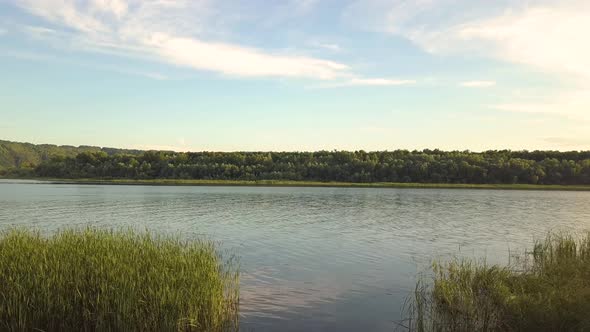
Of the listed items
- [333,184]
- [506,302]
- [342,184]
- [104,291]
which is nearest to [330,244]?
[506,302]

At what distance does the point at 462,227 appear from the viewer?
3703cm

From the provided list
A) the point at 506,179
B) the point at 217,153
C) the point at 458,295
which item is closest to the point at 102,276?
the point at 458,295

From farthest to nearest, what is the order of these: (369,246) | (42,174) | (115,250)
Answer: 1. (42,174)
2. (369,246)
3. (115,250)

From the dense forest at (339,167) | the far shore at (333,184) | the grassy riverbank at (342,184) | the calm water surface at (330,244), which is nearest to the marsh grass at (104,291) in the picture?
the calm water surface at (330,244)

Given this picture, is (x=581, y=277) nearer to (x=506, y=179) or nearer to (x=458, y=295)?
(x=458, y=295)

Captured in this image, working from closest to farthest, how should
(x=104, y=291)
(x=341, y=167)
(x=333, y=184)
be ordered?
(x=104, y=291)
(x=333, y=184)
(x=341, y=167)

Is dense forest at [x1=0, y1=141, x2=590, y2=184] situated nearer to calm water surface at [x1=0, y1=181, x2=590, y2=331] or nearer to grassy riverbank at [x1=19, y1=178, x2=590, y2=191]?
grassy riverbank at [x1=19, y1=178, x2=590, y2=191]

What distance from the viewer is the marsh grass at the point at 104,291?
11.0m

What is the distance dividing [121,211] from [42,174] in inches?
5233

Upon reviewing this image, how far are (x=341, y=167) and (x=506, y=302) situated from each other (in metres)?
130

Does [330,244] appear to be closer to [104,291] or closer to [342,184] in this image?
[104,291]

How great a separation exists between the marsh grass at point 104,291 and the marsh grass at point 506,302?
5.99 metres

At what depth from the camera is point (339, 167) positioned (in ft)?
467

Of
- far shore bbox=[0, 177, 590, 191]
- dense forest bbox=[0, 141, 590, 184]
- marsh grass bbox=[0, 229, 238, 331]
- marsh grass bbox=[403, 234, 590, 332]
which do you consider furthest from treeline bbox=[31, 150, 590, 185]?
marsh grass bbox=[0, 229, 238, 331]
